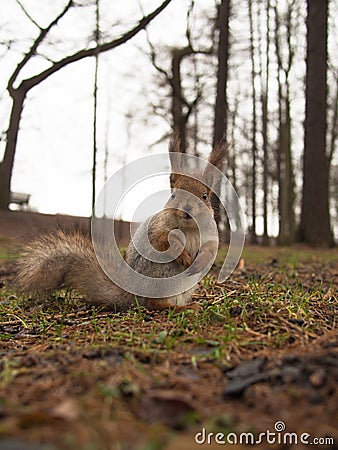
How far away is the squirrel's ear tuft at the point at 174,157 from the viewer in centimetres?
276

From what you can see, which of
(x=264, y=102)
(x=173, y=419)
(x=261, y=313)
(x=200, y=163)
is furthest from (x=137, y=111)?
(x=173, y=419)

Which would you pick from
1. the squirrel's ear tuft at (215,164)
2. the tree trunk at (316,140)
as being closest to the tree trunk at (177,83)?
the tree trunk at (316,140)

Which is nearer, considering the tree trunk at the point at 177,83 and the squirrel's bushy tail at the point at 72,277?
the squirrel's bushy tail at the point at 72,277

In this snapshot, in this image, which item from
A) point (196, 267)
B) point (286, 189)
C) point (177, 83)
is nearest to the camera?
point (196, 267)

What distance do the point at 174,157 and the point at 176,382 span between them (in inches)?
67.9

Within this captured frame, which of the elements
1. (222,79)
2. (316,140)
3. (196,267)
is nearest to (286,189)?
(316,140)

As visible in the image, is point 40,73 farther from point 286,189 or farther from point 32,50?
point 286,189

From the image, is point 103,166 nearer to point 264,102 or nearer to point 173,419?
point 264,102

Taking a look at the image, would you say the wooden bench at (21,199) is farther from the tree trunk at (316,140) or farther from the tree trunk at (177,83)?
the tree trunk at (316,140)

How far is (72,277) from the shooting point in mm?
2863

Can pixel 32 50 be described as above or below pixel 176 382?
above

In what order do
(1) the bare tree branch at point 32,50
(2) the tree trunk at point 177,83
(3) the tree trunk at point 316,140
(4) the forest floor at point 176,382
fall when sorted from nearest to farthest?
(4) the forest floor at point 176,382 → (1) the bare tree branch at point 32,50 → (3) the tree trunk at point 316,140 → (2) the tree trunk at point 177,83

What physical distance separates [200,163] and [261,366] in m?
1.69

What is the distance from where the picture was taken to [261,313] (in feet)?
7.38
